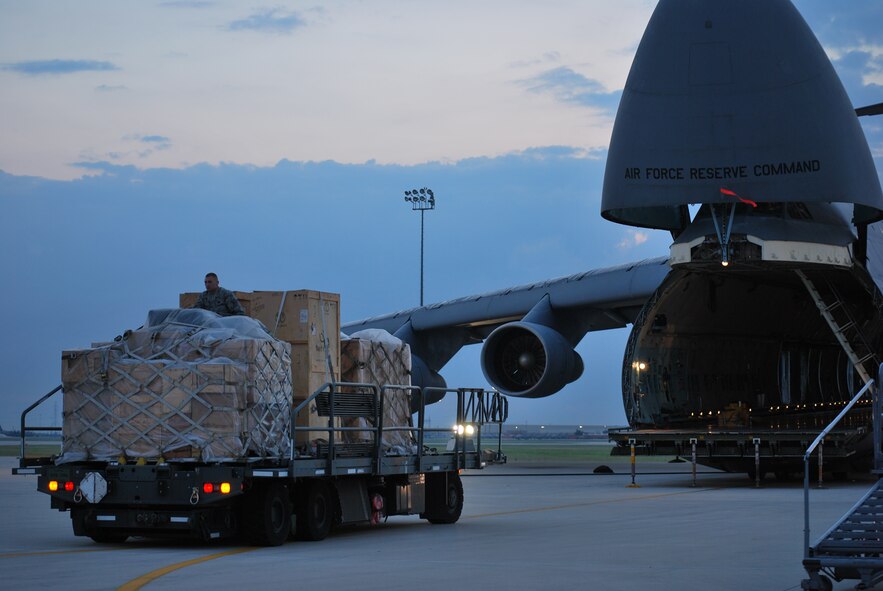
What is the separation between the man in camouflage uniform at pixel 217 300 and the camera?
49.3 feet

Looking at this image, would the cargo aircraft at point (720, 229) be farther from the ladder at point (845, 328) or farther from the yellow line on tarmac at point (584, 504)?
the yellow line on tarmac at point (584, 504)

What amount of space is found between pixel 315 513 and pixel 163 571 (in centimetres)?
338

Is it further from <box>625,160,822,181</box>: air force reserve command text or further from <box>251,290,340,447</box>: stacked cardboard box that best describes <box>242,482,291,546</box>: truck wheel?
<box>625,160,822,181</box>: air force reserve command text

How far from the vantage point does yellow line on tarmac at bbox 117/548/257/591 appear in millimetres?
10070

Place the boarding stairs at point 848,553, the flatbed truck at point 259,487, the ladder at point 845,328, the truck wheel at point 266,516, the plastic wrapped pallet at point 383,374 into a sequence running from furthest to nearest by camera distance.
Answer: the ladder at point 845,328 < the plastic wrapped pallet at point 383,374 < the truck wheel at point 266,516 < the flatbed truck at point 259,487 < the boarding stairs at point 848,553

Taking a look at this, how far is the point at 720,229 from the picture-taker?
2519 cm

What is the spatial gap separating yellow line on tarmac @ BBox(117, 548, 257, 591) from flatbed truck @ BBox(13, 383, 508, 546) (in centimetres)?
38

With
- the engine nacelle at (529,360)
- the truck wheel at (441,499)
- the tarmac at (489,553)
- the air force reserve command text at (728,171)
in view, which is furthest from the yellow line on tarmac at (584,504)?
the engine nacelle at (529,360)

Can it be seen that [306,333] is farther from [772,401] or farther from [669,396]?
[772,401]

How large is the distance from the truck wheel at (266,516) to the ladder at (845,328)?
16.5 meters

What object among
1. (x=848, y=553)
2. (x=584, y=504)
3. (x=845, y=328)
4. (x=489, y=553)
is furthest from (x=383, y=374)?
(x=845, y=328)

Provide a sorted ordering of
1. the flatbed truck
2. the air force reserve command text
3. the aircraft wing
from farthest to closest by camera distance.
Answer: the aircraft wing, the air force reserve command text, the flatbed truck

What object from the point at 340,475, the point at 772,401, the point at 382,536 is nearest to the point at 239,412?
the point at 340,475

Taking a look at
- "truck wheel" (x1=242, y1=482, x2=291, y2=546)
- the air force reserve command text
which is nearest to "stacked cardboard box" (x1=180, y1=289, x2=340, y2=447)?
"truck wheel" (x1=242, y1=482, x2=291, y2=546)
